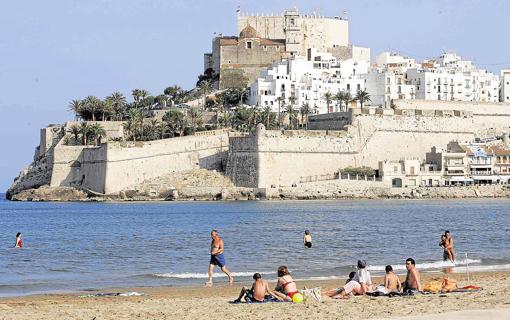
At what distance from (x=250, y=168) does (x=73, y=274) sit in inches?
1463

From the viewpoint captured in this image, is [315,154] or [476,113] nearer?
[315,154]

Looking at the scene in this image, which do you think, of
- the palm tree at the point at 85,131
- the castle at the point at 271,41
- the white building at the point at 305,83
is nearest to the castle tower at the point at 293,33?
the castle at the point at 271,41

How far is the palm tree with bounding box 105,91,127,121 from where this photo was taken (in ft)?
223

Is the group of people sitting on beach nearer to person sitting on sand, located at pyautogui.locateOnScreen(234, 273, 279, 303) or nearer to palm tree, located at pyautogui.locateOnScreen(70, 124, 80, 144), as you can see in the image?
person sitting on sand, located at pyautogui.locateOnScreen(234, 273, 279, 303)

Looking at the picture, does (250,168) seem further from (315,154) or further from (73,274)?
(73,274)

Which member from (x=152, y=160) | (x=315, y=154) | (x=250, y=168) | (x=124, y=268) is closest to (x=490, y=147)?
(x=315, y=154)

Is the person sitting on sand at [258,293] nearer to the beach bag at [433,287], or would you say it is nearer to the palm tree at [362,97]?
the beach bag at [433,287]

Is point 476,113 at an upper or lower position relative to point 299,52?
lower

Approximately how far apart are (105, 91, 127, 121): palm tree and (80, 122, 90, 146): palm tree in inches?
166

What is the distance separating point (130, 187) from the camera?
59781 millimetres

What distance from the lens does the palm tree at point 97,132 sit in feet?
207

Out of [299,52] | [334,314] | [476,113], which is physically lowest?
[334,314]

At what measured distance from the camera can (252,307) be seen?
47.3 feet

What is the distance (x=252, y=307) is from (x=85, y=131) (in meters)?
49.8
